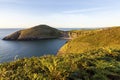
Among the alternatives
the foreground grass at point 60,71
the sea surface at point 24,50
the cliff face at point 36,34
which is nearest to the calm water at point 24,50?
the sea surface at point 24,50

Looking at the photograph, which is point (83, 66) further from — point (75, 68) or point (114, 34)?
point (114, 34)

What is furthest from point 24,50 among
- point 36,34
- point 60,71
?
point 60,71

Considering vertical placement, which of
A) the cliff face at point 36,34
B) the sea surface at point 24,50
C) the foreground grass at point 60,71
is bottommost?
the sea surface at point 24,50

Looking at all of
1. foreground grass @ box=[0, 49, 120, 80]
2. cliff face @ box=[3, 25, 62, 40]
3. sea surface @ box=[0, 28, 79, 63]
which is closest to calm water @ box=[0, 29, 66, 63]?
sea surface @ box=[0, 28, 79, 63]

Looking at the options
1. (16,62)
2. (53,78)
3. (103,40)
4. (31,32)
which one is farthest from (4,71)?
(31,32)

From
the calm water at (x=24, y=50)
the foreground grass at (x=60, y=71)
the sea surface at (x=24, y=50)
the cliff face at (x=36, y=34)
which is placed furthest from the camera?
the cliff face at (x=36, y=34)

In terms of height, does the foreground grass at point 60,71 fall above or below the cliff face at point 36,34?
above

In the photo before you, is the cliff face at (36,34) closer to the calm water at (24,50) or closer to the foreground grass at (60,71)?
the calm water at (24,50)

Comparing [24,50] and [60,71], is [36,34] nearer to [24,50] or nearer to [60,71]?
[24,50]

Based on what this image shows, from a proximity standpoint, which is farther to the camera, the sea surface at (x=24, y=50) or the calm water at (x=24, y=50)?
the calm water at (x=24, y=50)

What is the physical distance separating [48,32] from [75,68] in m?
161

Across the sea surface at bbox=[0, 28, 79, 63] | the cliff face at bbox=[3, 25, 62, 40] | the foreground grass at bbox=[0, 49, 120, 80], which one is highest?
the foreground grass at bbox=[0, 49, 120, 80]

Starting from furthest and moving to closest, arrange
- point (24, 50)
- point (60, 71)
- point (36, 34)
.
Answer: point (36, 34), point (24, 50), point (60, 71)

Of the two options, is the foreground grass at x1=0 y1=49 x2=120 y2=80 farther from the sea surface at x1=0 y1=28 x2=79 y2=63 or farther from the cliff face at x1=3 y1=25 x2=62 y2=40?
the cliff face at x1=3 y1=25 x2=62 y2=40
